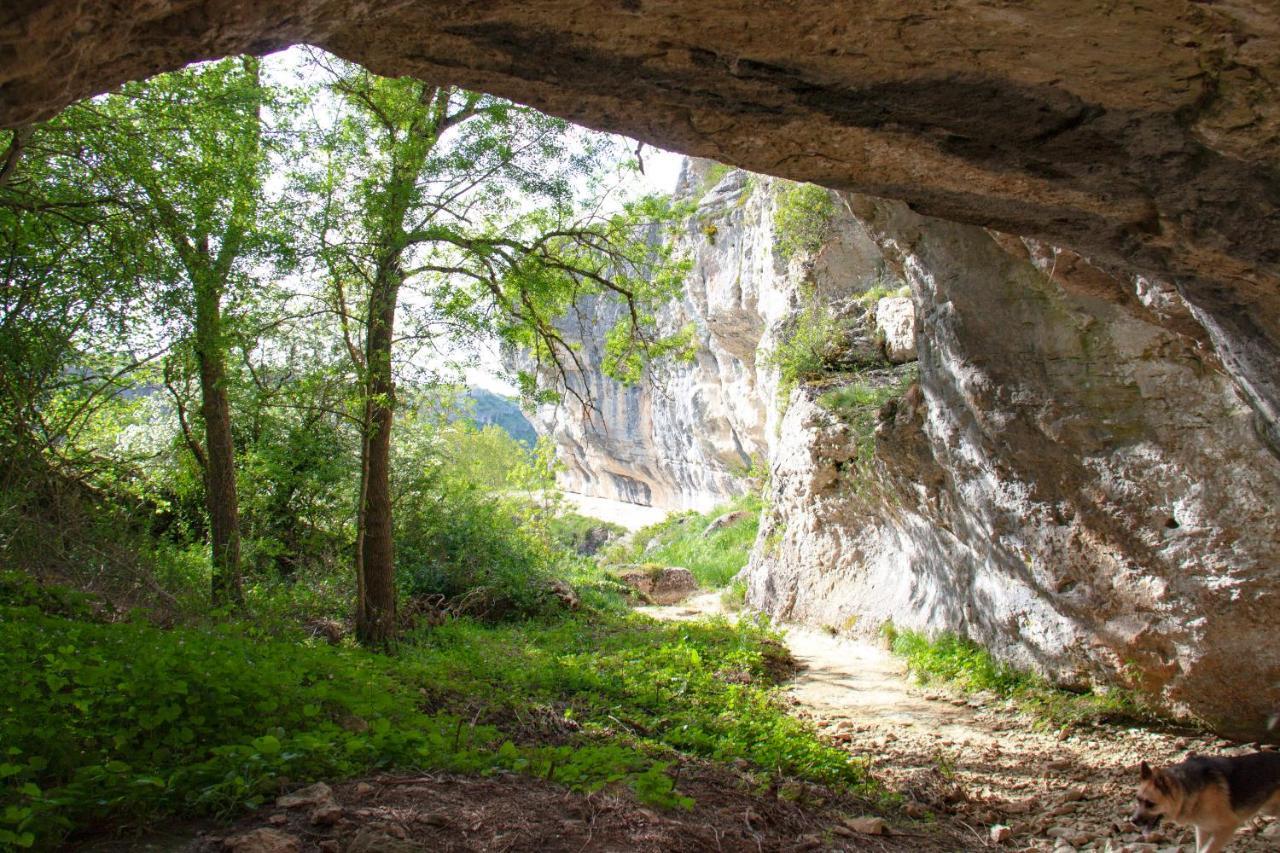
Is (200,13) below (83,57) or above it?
above

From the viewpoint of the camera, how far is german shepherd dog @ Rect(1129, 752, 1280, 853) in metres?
3.66

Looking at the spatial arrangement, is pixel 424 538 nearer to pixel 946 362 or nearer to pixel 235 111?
pixel 235 111

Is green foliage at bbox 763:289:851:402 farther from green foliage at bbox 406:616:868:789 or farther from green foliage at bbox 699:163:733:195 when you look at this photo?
green foliage at bbox 699:163:733:195

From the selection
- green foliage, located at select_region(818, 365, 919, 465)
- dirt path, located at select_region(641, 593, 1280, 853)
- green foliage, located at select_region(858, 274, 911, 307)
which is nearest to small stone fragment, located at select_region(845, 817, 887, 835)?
dirt path, located at select_region(641, 593, 1280, 853)

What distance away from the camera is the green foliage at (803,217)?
48.9 ft

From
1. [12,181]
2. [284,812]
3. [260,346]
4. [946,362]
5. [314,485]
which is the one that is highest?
[12,181]

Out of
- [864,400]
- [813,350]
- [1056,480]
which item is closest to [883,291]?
[813,350]

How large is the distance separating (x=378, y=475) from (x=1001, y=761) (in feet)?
21.9

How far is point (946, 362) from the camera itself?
7598mm

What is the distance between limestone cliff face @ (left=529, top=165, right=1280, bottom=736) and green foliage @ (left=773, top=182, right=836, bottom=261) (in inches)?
151

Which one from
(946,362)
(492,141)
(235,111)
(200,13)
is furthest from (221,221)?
(946,362)

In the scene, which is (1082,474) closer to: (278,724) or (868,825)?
(868,825)

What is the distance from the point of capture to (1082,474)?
21.0 ft

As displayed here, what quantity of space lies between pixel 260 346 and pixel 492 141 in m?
4.01
